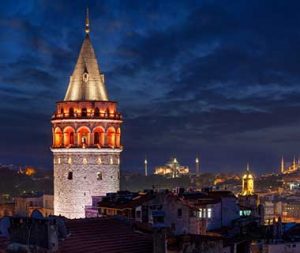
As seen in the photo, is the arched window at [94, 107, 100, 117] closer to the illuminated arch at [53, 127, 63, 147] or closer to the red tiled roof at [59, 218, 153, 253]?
the illuminated arch at [53, 127, 63, 147]

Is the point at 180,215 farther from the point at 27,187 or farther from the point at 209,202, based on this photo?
the point at 27,187

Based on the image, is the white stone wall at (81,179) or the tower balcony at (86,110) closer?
the white stone wall at (81,179)

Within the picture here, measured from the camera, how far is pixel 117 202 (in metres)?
38.4

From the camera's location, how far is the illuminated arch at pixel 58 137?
43312 millimetres

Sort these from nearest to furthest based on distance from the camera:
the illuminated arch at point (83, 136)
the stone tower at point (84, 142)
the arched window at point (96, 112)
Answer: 1. the stone tower at point (84, 142)
2. the illuminated arch at point (83, 136)
3. the arched window at point (96, 112)

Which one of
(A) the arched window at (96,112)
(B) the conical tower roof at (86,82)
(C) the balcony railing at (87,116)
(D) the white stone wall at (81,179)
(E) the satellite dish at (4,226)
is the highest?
(B) the conical tower roof at (86,82)

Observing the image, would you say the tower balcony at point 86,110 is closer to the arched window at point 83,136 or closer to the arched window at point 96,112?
the arched window at point 96,112

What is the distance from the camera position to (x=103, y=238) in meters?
21.6

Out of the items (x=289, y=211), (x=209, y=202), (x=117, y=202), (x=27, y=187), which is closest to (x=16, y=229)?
(x=117, y=202)

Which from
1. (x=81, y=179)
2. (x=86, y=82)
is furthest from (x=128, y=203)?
(x=86, y=82)

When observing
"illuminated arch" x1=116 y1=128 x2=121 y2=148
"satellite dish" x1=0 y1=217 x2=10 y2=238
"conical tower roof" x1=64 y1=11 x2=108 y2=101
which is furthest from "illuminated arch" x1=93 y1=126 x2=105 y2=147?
"satellite dish" x1=0 y1=217 x2=10 y2=238

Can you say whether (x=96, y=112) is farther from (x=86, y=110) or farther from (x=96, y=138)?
(x=96, y=138)

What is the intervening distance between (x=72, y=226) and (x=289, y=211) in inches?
3849

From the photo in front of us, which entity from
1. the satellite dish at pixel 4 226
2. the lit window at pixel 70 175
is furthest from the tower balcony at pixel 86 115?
the satellite dish at pixel 4 226
